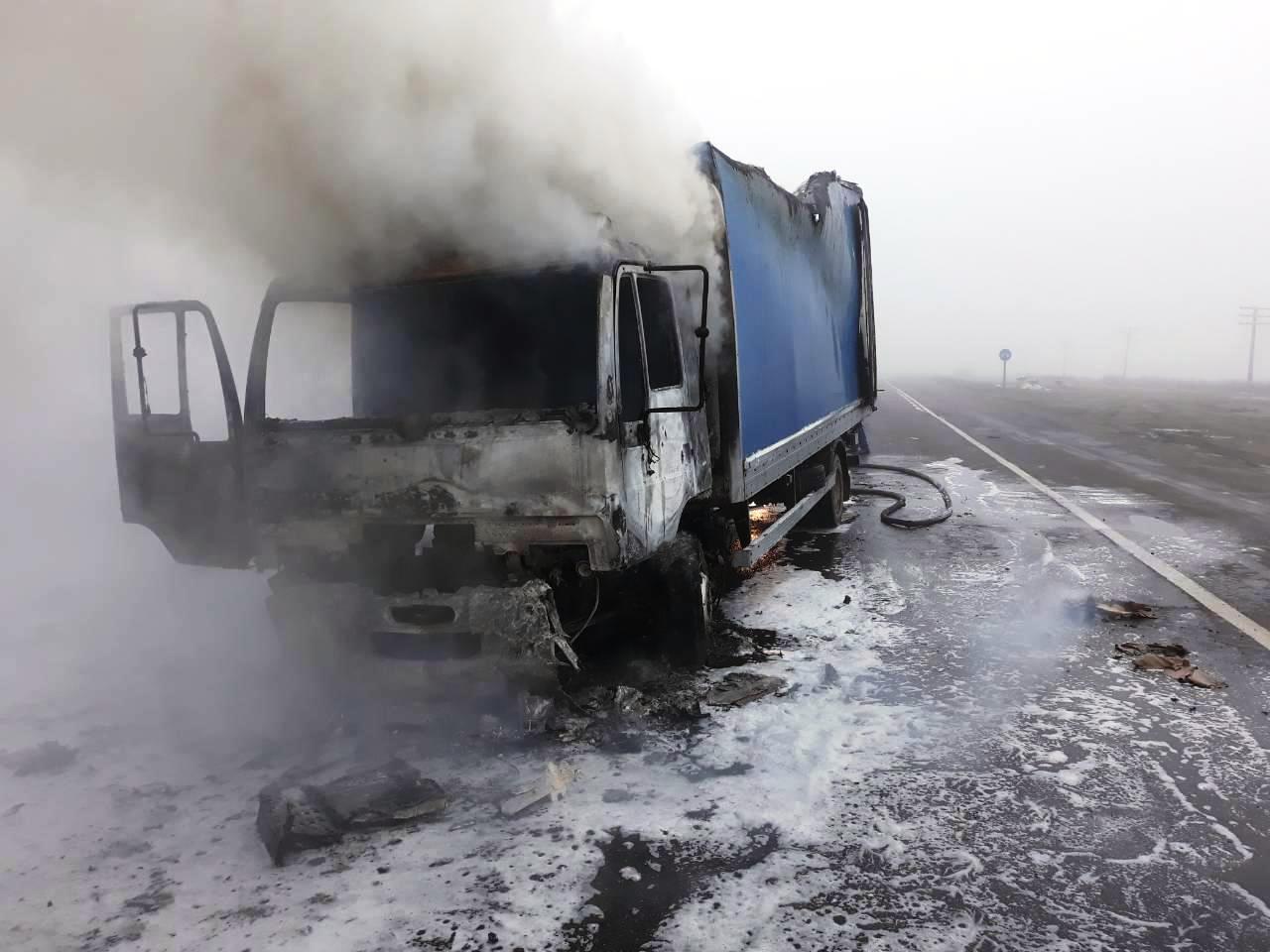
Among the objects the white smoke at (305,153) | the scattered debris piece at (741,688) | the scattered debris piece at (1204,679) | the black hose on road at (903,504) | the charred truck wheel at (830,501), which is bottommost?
the scattered debris piece at (1204,679)

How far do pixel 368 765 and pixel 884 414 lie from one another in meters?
26.0

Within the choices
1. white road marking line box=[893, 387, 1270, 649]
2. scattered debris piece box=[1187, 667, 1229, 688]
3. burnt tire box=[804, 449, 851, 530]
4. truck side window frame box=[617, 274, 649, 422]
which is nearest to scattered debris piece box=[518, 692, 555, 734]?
truck side window frame box=[617, 274, 649, 422]

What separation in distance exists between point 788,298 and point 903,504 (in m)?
4.55

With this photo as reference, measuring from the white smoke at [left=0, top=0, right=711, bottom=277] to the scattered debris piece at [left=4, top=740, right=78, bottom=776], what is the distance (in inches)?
109

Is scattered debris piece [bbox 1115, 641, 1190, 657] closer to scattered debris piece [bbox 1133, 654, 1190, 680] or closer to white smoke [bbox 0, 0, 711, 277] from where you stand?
scattered debris piece [bbox 1133, 654, 1190, 680]

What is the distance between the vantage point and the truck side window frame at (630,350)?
440 cm

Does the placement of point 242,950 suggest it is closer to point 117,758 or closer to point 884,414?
point 117,758

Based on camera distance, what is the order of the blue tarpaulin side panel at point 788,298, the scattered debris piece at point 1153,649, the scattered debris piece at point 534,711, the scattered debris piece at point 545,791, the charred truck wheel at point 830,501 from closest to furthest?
the scattered debris piece at point 545,791
the scattered debris piece at point 534,711
the scattered debris piece at point 1153,649
the blue tarpaulin side panel at point 788,298
the charred truck wheel at point 830,501

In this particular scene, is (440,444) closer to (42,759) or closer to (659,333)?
(659,333)

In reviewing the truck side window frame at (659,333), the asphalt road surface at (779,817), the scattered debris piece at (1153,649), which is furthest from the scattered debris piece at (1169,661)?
the truck side window frame at (659,333)

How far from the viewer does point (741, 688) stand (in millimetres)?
4789

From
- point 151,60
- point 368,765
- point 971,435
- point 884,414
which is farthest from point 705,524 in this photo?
point 884,414

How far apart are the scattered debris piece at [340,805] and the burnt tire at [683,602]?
1.72 meters

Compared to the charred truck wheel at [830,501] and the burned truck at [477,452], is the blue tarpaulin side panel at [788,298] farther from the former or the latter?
the charred truck wheel at [830,501]
